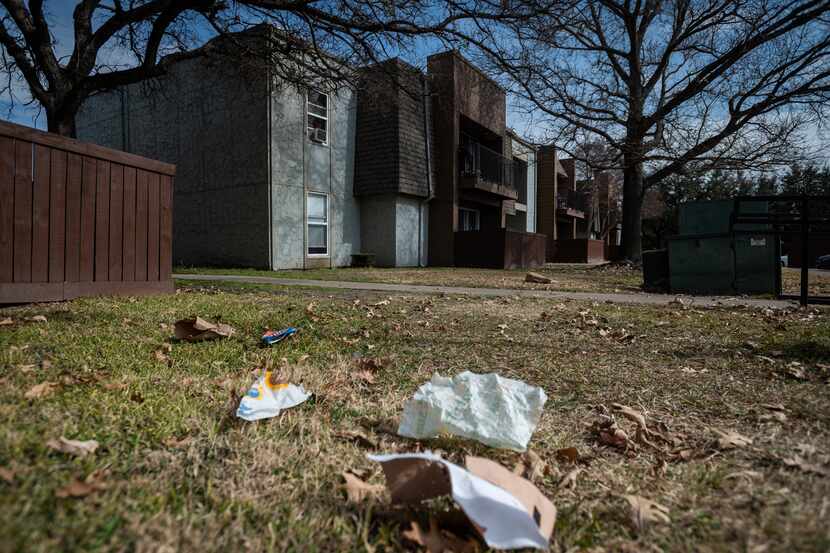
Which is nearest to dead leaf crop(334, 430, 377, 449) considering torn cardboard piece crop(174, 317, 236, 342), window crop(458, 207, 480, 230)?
torn cardboard piece crop(174, 317, 236, 342)

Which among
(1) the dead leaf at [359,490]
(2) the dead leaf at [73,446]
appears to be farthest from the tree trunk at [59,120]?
(1) the dead leaf at [359,490]

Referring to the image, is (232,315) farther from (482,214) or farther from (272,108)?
(482,214)

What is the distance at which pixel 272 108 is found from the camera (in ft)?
46.2

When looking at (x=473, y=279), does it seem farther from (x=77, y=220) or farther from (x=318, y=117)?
(x=318, y=117)

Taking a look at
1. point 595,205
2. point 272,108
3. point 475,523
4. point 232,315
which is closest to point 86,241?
point 232,315

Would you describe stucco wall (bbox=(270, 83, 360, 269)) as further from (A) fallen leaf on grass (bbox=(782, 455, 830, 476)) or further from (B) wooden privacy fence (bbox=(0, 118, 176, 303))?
(A) fallen leaf on grass (bbox=(782, 455, 830, 476))

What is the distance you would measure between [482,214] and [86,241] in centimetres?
1966

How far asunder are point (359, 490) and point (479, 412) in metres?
0.62

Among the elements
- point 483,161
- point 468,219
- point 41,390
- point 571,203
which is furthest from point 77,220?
point 571,203

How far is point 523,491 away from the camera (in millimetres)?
1353

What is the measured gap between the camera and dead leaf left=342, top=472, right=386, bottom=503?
1431 mm

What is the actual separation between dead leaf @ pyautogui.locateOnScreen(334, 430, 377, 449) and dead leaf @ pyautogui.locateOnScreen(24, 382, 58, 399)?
1325 millimetres

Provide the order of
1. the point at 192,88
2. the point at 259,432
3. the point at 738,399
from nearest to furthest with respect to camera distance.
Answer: the point at 259,432 → the point at 738,399 → the point at 192,88

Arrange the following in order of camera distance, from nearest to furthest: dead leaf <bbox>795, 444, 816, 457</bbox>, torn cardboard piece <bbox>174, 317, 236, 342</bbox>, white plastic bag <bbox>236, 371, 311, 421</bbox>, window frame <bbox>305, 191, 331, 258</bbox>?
dead leaf <bbox>795, 444, 816, 457</bbox> → white plastic bag <bbox>236, 371, 311, 421</bbox> → torn cardboard piece <bbox>174, 317, 236, 342</bbox> → window frame <bbox>305, 191, 331, 258</bbox>
